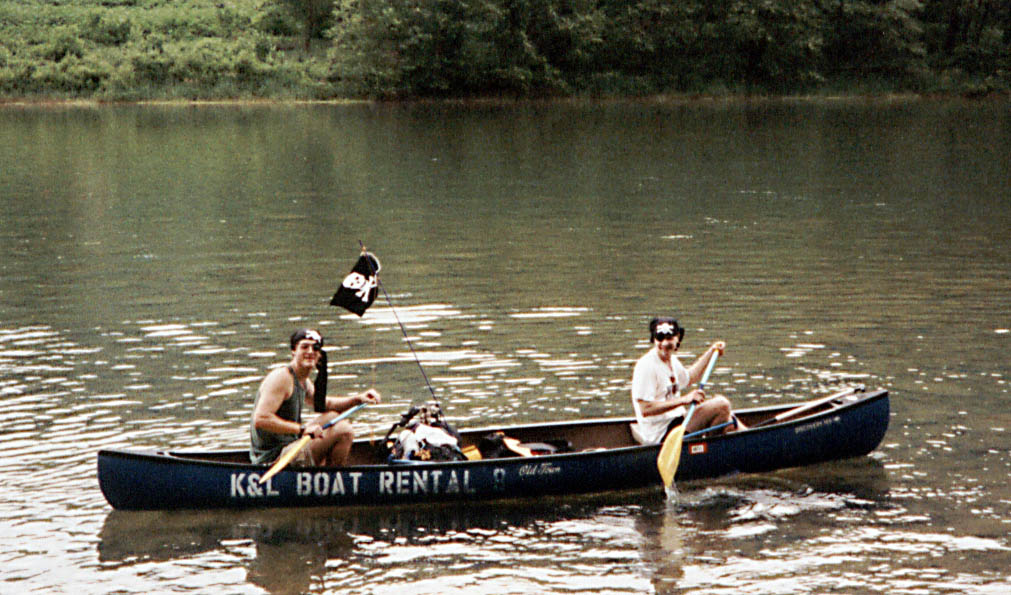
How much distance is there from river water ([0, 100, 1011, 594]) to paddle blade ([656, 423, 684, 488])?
1.00ft

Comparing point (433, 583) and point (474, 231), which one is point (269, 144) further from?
point (433, 583)

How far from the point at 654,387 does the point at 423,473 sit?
243 cm

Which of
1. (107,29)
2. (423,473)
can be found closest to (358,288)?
(423,473)

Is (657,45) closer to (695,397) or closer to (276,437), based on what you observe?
(695,397)

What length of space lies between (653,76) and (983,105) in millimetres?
19558

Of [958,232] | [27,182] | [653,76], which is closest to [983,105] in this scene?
[653,76]

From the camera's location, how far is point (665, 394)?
13.1 meters

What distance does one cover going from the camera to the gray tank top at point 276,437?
12266 millimetres

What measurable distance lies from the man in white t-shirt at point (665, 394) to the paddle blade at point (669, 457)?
379 mm

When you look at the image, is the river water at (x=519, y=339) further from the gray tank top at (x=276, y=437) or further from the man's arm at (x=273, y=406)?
the man's arm at (x=273, y=406)

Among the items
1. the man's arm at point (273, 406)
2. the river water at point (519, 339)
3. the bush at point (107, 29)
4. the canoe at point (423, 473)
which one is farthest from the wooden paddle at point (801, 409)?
the bush at point (107, 29)

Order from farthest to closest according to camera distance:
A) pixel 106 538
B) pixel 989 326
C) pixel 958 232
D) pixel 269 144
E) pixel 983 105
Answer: pixel 983 105
pixel 269 144
pixel 958 232
pixel 989 326
pixel 106 538

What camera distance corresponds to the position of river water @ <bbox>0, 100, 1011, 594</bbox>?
11.4 meters

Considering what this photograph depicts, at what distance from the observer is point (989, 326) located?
19500 millimetres
